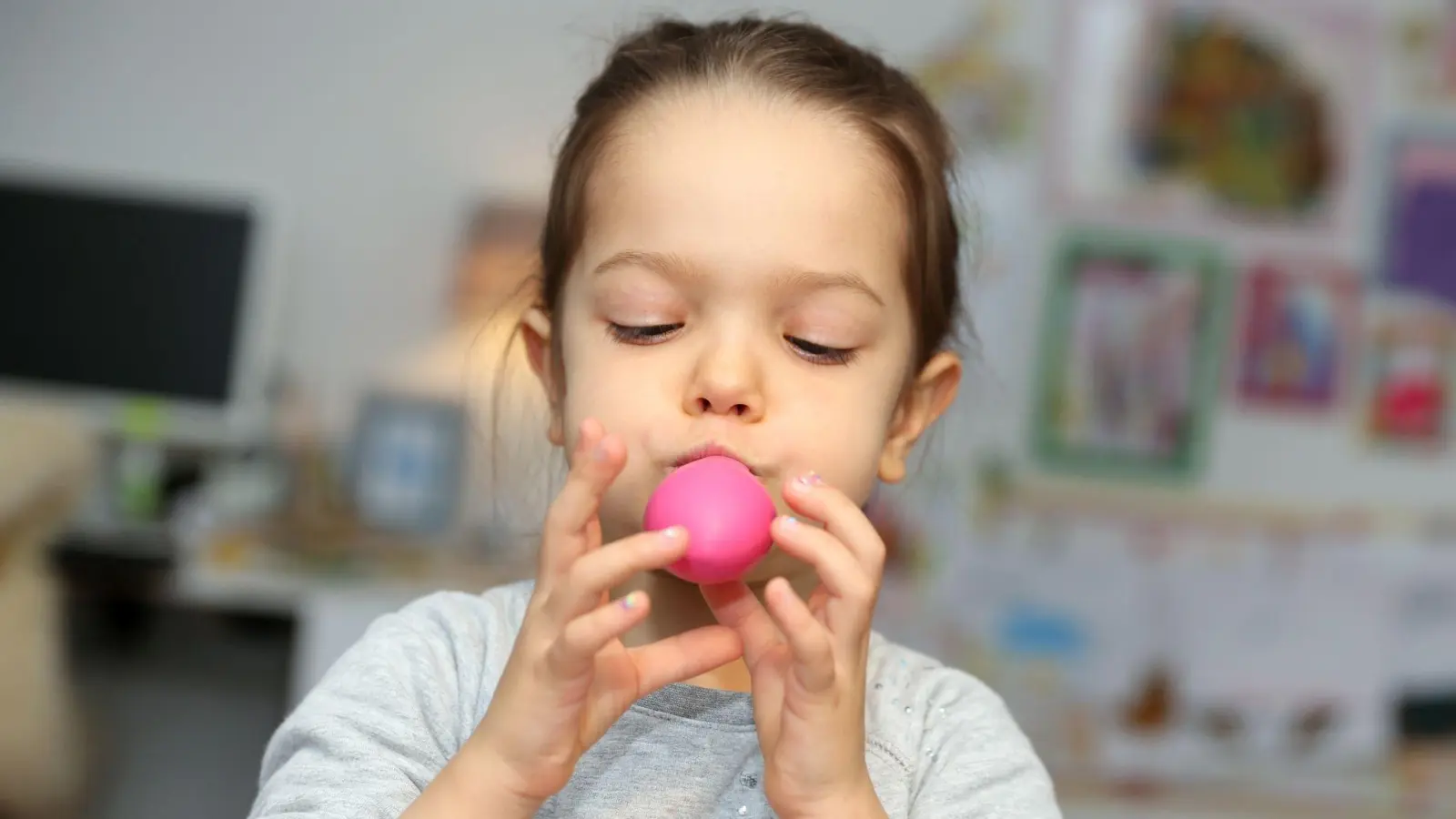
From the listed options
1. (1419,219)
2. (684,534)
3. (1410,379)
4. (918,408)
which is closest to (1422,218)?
(1419,219)

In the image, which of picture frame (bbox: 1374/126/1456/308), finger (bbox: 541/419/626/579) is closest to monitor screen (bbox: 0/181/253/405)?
finger (bbox: 541/419/626/579)

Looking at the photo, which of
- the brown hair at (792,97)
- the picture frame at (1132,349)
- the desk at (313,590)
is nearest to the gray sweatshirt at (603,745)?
the brown hair at (792,97)

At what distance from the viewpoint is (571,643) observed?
63 cm

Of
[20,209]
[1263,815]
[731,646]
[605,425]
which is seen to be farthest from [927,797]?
[20,209]

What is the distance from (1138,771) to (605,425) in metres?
1.96

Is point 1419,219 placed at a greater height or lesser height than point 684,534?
greater

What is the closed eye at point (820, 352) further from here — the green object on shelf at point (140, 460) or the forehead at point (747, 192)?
the green object on shelf at point (140, 460)

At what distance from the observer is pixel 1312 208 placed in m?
2.55

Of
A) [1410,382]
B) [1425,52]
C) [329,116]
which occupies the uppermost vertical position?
[1425,52]

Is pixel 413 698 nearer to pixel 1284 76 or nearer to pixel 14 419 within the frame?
pixel 14 419

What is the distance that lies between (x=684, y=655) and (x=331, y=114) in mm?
2357

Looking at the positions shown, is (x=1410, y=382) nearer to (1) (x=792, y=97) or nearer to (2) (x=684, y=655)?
(1) (x=792, y=97)

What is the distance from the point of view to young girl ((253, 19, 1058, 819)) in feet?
2.18

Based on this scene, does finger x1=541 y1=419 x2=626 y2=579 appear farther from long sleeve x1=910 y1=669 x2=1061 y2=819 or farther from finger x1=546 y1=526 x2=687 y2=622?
long sleeve x1=910 y1=669 x2=1061 y2=819
